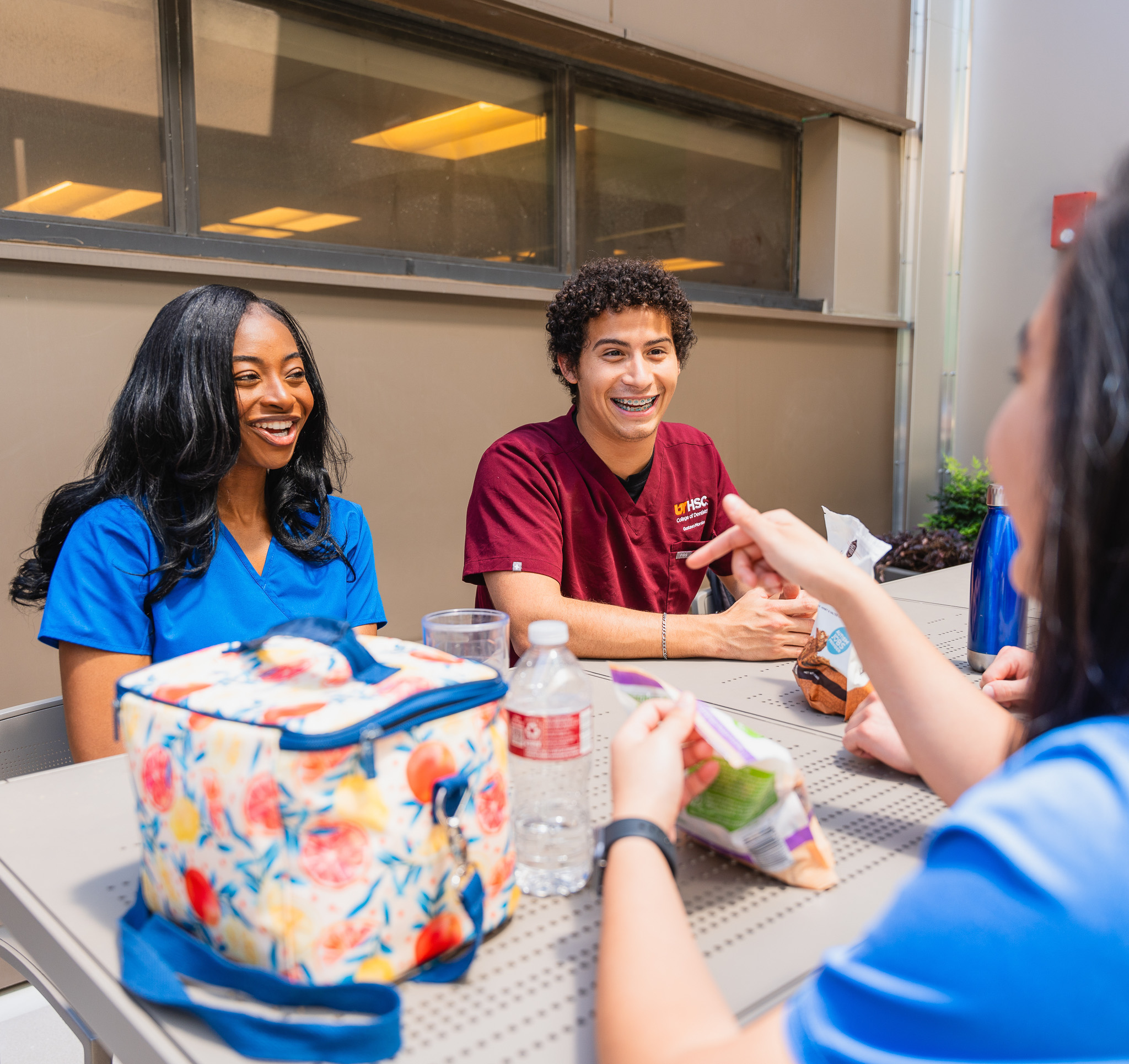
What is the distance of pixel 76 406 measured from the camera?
278 centimetres

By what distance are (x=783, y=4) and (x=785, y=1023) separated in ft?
16.3

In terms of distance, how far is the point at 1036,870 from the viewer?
454 mm

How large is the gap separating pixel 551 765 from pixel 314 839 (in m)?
0.30

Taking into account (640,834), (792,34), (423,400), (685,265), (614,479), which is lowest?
(640,834)

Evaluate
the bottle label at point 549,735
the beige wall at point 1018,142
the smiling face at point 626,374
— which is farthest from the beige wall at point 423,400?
the bottle label at point 549,735

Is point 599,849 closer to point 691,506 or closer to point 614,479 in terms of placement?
point 614,479

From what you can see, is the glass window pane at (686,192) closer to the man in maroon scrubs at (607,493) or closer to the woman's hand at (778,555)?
the man in maroon scrubs at (607,493)

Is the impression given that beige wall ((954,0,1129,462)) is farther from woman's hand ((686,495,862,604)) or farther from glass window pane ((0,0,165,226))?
woman's hand ((686,495,862,604))

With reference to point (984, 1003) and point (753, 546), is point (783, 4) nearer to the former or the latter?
point (753, 546)

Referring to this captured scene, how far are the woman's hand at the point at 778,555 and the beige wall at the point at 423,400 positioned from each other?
2349mm

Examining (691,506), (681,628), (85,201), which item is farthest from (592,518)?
(85,201)

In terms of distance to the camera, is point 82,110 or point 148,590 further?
point 82,110

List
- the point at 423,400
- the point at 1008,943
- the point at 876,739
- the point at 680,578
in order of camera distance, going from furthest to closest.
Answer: the point at 423,400 → the point at 680,578 → the point at 876,739 → the point at 1008,943

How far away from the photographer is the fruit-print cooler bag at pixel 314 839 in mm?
692
